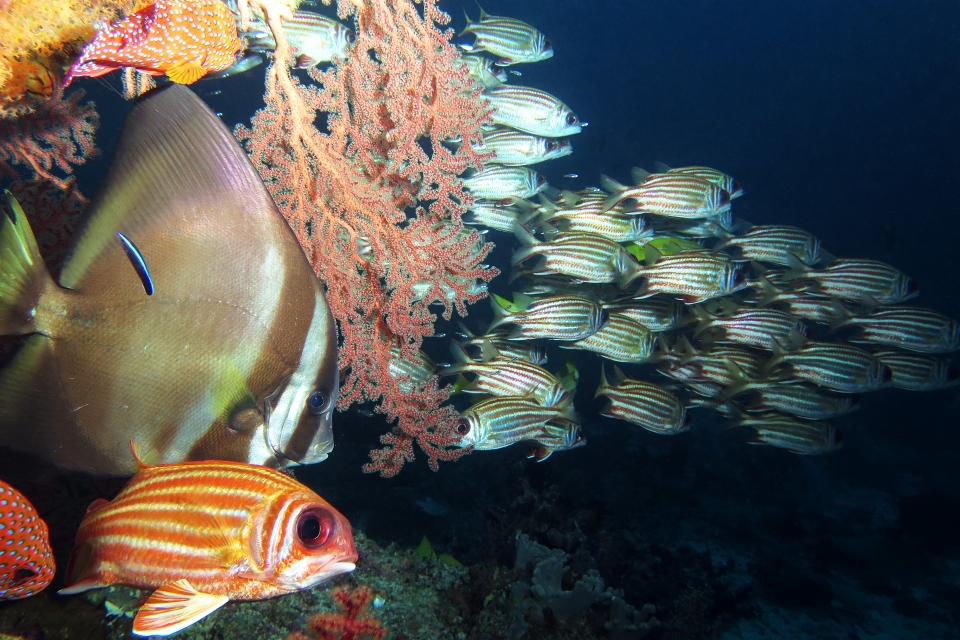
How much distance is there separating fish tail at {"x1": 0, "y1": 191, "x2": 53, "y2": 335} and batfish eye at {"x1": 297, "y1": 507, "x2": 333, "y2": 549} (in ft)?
→ 2.98

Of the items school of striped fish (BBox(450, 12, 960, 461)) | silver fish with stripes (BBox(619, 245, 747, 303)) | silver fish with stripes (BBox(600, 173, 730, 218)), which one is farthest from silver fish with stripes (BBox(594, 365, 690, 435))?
silver fish with stripes (BBox(600, 173, 730, 218))

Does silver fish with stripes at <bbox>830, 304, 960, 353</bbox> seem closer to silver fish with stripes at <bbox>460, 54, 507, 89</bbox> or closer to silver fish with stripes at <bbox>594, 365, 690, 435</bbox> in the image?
silver fish with stripes at <bbox>594, 365, 690, 435</bbox>

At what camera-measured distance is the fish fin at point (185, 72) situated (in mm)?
1794

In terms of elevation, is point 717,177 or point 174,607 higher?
point 717,177

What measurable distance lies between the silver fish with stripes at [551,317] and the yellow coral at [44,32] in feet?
11.6

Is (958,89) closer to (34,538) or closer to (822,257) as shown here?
(822,257)

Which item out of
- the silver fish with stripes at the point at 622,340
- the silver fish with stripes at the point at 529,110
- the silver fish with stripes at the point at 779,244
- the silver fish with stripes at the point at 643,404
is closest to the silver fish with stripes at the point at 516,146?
the silver fish with stripes at the point at 529,110

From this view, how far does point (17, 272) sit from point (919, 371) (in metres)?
8.85

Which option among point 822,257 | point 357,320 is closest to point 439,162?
point 357,320

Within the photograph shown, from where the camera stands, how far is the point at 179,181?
4.24 feet

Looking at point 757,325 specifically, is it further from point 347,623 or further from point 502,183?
point 347,623

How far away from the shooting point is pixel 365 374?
2682 millimetres

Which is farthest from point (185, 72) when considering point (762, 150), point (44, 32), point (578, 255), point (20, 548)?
point (762, 150)

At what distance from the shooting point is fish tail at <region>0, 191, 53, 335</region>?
110cm
